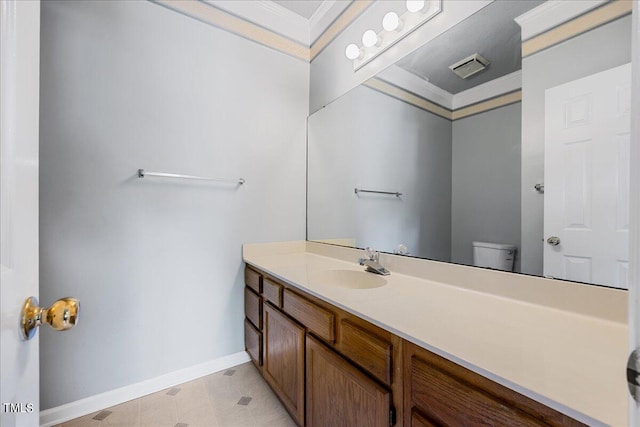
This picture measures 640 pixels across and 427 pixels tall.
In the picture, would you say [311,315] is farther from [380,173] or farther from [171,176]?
[171,176]

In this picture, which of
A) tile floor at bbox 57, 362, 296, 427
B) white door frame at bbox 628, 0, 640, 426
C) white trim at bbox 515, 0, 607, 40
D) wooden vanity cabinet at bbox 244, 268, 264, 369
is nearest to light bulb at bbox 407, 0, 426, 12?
white trim at bbox 515, 0, 607, 40

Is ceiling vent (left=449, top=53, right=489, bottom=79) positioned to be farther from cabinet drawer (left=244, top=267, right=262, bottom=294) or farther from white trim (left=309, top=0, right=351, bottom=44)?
cabinet drawer (left=244, top=267, right=262, bottom=294)

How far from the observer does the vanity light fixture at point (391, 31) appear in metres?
1.35

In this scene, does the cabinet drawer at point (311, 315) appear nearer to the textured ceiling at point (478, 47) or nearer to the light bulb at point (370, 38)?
the textured ceiling at point (478, 47)

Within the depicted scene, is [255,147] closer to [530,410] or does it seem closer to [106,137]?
[106,137]

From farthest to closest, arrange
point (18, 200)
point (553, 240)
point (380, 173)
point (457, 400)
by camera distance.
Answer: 1. point (380, 173)
2. point (553, 240)
3. point (457, 400)
4. point (18, 200)


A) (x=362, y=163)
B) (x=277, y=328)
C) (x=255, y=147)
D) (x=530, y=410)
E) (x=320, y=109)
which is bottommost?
(x=277, y=328)

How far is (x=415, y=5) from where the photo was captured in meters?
1.37

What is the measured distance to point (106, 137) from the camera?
1483 millimetres

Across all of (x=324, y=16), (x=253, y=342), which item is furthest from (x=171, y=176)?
(x=324, y=16)

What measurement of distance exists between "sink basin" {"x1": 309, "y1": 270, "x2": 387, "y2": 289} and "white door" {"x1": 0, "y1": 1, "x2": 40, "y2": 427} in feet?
3.27

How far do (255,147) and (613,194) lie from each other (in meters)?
1.86

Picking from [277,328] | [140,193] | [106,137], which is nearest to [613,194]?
[277,328]

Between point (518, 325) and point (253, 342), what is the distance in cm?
151
